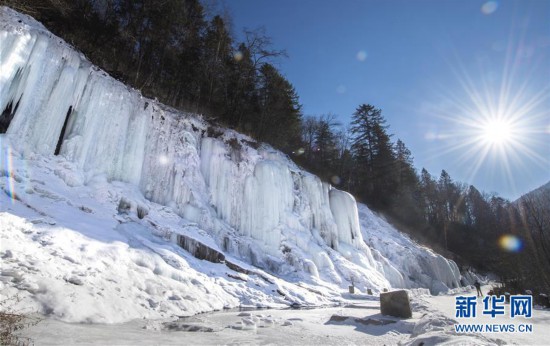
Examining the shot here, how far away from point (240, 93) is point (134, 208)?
15772mm

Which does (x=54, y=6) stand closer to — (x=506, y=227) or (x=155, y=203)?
(x=155, y=203)

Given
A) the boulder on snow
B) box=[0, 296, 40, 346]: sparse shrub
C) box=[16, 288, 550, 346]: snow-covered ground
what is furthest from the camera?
the boulder on snow

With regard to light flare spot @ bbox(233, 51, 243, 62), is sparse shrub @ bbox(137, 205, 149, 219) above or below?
below

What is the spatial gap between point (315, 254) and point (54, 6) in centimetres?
1819

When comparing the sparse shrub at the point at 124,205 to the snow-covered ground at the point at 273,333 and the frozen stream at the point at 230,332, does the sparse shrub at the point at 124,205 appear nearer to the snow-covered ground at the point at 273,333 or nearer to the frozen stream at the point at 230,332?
the snow-covered ground at the point at 273,333

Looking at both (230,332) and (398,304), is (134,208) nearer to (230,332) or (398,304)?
Answer: (230,332)

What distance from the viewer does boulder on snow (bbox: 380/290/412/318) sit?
8086 mm

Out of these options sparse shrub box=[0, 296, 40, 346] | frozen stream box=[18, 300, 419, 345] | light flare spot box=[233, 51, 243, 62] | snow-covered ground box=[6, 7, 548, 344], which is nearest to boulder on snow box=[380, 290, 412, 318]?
snow-covered ground box=[6, 7, 548, 344]

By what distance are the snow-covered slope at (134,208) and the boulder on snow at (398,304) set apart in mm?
3812

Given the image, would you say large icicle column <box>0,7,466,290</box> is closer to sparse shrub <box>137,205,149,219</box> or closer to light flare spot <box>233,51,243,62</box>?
sparse shrub <box>137,205,149,219</box>

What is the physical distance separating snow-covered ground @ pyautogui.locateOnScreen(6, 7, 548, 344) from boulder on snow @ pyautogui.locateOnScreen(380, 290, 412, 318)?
34cm

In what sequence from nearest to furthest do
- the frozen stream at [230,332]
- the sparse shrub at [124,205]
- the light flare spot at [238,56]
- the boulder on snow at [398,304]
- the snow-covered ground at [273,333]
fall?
the snow-covered ground at [273,333] < the frozen stream at [230,332] < the boulder on snow at [398,304] < the sparse shrub at [124,205] < the light flare spot at [238,56]

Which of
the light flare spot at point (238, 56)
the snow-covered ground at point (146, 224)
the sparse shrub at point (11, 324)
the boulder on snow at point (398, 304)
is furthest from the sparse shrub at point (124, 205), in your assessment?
the light flare spot at point (238, 56)

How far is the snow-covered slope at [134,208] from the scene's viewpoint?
6.66 metres
